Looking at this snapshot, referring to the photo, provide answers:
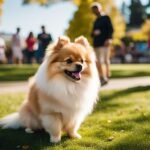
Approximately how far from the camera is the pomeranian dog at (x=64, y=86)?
6824mm

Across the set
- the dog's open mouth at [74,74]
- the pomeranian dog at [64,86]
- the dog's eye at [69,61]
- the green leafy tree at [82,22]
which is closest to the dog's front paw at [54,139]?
the pomeranian dog at [64,86]

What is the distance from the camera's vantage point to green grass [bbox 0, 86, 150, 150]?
680cm

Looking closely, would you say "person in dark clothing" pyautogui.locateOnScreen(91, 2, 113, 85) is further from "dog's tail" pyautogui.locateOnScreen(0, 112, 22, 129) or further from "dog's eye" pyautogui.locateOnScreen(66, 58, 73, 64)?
"dog's eye" pyautogui.locateOnScreen(66, 58, 73, 64)

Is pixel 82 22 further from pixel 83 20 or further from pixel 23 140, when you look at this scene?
pixel 23 140

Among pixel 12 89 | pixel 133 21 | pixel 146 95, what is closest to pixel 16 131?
pixel 146 95

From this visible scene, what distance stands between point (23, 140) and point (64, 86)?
107 centimetres

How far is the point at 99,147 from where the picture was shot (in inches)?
263

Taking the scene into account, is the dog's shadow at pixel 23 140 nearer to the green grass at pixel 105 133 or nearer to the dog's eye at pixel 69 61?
the green grass at pixel 105 133

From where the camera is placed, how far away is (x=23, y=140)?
23.7 ft

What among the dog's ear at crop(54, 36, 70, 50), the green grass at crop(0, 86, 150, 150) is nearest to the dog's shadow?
the green grass at crop(0, 86, 150, 150)

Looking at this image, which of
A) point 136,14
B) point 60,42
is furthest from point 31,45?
point 136,14

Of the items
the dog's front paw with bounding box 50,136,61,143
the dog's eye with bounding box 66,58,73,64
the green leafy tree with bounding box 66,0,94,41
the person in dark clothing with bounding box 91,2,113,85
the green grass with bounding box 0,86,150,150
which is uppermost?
the dog's eye with bounding box 66,58,73,64

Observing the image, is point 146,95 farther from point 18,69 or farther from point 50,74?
point 18,69

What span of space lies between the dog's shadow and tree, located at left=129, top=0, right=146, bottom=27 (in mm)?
93697
